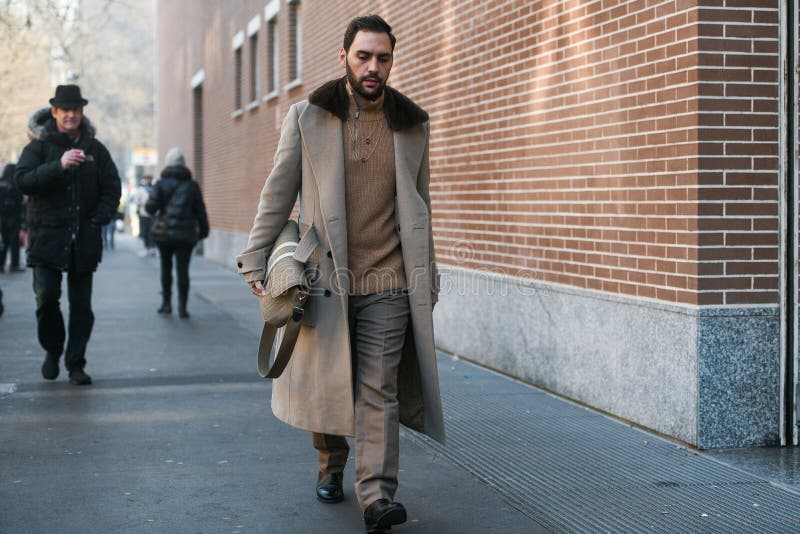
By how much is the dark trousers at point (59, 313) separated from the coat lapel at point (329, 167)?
3.89 m

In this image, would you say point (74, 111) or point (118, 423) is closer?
point (118, 423)

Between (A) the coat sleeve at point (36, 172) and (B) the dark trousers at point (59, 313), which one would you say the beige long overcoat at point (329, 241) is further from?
(B) the dark trousers at point (59, 313)

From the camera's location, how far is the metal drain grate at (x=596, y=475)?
4.98m

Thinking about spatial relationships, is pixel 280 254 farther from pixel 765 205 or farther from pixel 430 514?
pixel 765 205

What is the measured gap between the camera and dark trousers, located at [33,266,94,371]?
26.9ft

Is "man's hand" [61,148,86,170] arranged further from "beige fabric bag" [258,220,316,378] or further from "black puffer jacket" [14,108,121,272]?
"beige fabric bag" [258,220,316,378]

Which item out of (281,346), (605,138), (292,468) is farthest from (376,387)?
(605,138)

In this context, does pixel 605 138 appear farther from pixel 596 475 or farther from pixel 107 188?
pixel 107 188

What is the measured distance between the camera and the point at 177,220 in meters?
13.1

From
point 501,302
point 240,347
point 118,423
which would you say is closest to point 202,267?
point 240,347

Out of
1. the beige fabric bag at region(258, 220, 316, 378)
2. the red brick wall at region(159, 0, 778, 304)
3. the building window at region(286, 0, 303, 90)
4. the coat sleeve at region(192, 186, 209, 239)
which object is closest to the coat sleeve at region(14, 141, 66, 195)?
the red brick wall at region(159, 0, 778, 304)

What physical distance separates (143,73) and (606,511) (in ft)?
254

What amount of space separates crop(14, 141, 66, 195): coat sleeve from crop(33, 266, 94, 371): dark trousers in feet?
1.86

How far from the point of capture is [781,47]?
6.29 metres
